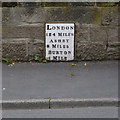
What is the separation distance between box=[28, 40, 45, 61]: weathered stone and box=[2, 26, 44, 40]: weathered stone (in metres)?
0.15

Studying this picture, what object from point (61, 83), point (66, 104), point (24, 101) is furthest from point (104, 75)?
point (24, 101)

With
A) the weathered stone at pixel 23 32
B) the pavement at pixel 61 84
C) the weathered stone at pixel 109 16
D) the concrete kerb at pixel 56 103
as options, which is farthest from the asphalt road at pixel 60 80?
the weathered stone at pixel 109 16

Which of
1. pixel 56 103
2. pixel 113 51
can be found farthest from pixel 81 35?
pixel 56 103

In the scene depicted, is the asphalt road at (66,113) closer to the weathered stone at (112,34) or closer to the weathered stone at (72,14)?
the weathered stone at (112,34)

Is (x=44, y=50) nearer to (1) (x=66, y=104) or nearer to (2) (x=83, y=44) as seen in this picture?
(2) (x=83, y=44)

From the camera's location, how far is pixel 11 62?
6637 millimetres

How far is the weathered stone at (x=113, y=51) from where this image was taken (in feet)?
21.9

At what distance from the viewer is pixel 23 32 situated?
21.4ft

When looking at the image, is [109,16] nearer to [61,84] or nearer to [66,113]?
[61,84]

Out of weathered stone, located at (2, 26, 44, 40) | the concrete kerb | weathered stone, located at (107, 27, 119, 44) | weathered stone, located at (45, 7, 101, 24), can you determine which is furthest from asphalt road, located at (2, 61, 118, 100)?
weathered stone, located at (45, 7, 101, 24)

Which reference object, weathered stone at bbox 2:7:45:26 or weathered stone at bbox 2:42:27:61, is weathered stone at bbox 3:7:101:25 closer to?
weathered stone at bbox 2:7:45:26

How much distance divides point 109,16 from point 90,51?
0.95 meters

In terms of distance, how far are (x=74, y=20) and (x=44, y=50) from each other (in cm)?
102

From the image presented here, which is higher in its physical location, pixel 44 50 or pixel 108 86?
pixel 44 50
